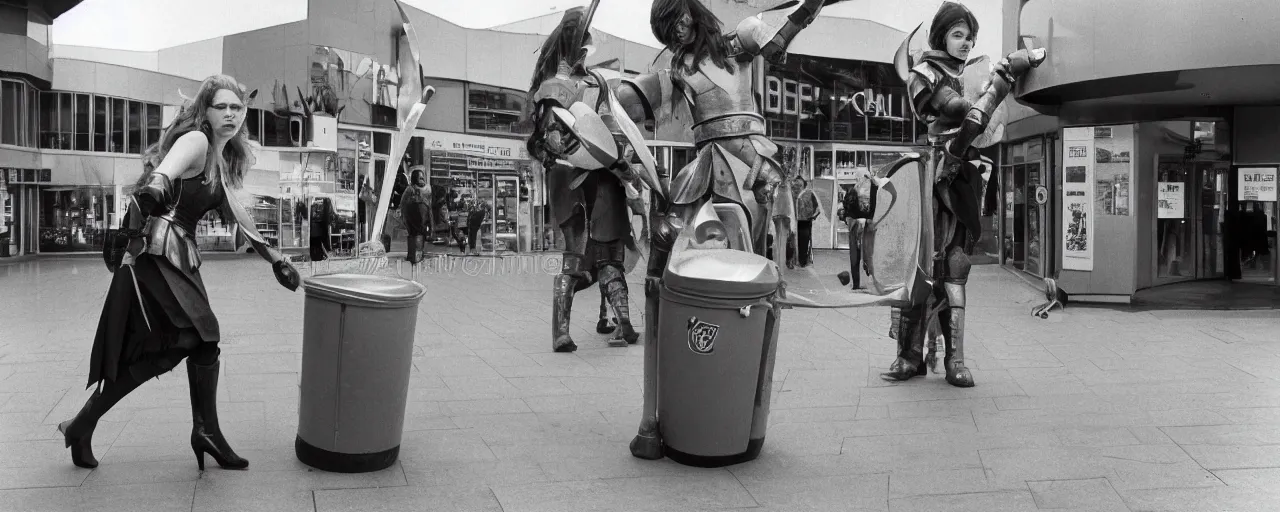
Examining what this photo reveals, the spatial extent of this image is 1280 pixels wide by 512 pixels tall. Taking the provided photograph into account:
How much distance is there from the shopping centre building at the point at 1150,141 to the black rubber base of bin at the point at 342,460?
8.06m

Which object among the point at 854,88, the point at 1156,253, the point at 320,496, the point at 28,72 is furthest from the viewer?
the point at 854,88

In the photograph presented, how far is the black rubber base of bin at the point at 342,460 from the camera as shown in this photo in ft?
12.7

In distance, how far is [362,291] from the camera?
12.3 feet

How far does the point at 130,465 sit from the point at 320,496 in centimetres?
90

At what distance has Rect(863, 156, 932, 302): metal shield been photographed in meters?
5.79

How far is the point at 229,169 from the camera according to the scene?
13.8ft

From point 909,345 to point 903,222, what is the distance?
0.78 m

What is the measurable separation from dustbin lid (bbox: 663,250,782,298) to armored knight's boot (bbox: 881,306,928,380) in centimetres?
231

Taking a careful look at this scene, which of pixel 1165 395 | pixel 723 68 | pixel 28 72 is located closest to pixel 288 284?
pixel 723 68

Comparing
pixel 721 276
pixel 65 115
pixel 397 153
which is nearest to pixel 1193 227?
pixel 721 276

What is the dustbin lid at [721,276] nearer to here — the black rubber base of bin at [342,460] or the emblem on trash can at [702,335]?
the emblem on trash can at [702,335]

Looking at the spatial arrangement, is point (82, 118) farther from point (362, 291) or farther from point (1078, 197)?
point (362, 291)

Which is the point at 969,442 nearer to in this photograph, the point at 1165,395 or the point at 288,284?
the point at 1165,395

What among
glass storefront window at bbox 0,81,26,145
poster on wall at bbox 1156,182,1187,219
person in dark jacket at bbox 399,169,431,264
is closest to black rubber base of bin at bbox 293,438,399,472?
poster on wall at bbox 1156,182,1187,219
